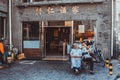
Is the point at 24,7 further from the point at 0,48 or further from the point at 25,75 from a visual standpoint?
the point at 25,75

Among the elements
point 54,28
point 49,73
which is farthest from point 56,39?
point 49,73

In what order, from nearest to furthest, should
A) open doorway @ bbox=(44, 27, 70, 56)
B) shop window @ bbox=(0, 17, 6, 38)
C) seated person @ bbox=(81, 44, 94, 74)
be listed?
seated person @ bbox=(81, 44, 94, 74) < shop window @ bbox=(0, 17, 6, 38) < open doorway @ bbox=(44, 27, 70, 56)

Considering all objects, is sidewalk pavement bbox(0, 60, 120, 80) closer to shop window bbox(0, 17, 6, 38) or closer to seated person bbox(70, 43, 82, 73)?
seated person bbox(70, 43, 82, 73)

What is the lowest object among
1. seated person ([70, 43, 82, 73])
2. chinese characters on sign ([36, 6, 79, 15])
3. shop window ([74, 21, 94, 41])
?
seated person ([70, 43, 82, 73])

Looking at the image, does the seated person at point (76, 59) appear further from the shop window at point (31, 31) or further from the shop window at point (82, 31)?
the shop window at point (31, 31)

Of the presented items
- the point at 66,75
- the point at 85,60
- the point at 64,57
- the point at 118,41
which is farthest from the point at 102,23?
the point at 66,75

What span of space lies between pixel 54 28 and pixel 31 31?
68.3 inches

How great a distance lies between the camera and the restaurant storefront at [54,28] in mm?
19016

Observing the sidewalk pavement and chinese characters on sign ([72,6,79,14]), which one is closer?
the sidewalk pavement

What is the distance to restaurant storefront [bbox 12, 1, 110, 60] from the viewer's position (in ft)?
62.4

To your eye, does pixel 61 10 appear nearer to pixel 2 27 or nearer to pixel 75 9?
pixel 75 9

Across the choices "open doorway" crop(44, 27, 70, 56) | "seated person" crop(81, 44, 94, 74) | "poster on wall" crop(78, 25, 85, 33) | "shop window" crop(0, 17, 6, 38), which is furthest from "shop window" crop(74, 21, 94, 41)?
"shop window" crop(0, 17, 6, 38)

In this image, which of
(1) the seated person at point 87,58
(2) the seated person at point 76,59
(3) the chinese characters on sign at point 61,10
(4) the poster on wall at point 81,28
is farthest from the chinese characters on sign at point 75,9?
(2) the seated person at point 76,59

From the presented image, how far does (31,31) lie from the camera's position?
2027 cm
